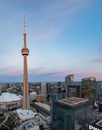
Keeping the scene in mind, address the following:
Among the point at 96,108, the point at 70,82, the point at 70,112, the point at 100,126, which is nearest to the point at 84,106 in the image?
the point at 70,112

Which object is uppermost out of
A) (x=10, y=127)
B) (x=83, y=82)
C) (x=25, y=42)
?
(x=25, y=42)

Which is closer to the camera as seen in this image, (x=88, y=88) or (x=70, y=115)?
(x=70, y=115)

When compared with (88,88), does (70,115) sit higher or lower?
lower

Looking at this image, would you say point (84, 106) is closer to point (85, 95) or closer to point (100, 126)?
point (100, 126)

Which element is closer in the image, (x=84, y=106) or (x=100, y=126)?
(x=100, y=126)

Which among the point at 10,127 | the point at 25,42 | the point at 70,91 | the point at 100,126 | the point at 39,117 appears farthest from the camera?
the point at 70,91

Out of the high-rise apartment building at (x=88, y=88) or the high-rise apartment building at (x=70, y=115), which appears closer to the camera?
the high-rise apartment building at (x=70, y=115)

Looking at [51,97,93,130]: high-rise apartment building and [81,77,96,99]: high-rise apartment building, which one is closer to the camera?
[51,97,93,130]: high-rise apartment building

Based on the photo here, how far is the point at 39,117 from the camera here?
48438 mm

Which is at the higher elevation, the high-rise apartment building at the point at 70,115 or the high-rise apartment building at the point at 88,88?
the high-rise apartment building at the point at 88,88

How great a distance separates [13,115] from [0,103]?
21681 millimetres

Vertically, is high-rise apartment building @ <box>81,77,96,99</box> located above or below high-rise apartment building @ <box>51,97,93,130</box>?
above

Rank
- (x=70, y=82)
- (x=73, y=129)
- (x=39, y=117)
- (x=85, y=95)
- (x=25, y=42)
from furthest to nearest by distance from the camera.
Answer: (x=70, y=82), (x=85, y=95), (x=25, y=42), (x=39, y=117), (x=73, y=129)

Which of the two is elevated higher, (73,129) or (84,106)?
(84,106)
